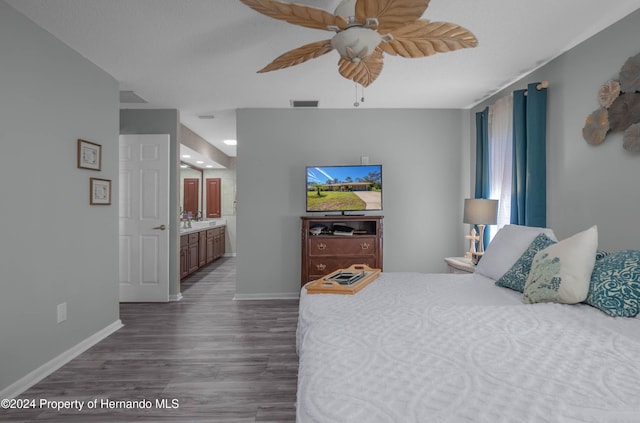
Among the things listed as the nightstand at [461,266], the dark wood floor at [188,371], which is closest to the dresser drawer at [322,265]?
the dark wood floor at [188,371]

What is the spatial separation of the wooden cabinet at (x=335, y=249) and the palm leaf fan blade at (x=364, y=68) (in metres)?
2.05

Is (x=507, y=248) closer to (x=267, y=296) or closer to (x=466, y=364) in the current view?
(x=466, y=364)

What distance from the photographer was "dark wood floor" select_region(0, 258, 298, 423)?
1.97 meters

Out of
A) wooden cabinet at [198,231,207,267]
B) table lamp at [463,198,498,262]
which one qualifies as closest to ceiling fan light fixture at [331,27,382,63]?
table lamp at [463,198,498,262]

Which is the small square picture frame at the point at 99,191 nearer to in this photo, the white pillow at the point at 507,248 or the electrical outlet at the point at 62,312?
the electrical outlet at the point at 62,312

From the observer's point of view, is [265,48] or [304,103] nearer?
[265,48]

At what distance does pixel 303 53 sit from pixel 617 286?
209cm

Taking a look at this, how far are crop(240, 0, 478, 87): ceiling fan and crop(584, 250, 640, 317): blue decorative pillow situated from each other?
4.59ft

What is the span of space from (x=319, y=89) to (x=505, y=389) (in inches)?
136

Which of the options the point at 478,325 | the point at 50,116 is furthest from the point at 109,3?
the point at 478,325

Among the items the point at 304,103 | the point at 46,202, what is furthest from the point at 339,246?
the point at 46,202

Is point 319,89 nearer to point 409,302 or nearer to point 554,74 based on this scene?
point 554,74

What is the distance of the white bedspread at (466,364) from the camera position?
82 centimetres

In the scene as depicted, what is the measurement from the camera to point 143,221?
173 inches
